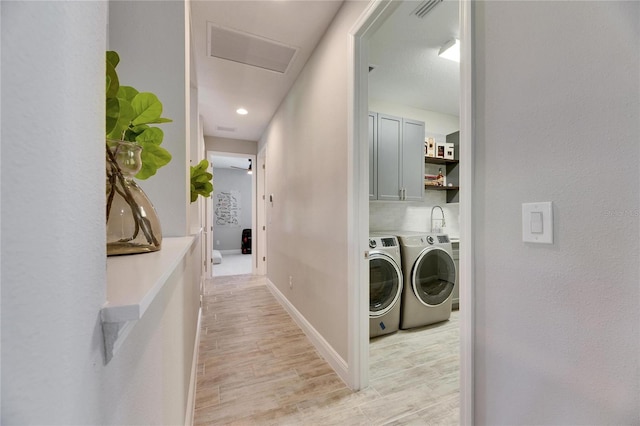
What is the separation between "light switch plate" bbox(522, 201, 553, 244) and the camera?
77 cm

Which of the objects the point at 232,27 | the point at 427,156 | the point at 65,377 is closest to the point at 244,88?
the point at 232,27

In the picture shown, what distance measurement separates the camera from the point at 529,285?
2.68ft

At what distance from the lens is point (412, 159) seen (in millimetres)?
3053

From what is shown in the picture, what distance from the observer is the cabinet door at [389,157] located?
2867 millimetres

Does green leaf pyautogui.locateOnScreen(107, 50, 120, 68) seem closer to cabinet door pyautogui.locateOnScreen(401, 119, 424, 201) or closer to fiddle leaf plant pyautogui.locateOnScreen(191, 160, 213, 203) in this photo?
fiddle leaf plant pyautogui.locateOnScreen(191, 160, 213, 203)

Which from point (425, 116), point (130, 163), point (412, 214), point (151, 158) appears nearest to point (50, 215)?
point (130, 163)

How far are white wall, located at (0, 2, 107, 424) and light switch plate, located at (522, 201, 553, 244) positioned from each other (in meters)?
1.02

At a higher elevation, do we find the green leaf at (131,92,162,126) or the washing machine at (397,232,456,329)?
the green leaf at (131,92,162,126)

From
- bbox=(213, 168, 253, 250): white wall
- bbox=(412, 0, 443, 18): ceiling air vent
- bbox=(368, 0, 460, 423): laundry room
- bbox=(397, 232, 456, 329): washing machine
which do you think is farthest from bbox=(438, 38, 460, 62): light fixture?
bbox=(213, 168, 253, 250): white wall

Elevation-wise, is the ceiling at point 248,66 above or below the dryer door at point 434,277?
above

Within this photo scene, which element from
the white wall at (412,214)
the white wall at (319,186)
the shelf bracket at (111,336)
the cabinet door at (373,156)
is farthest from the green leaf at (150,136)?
the white wall at (412,214)

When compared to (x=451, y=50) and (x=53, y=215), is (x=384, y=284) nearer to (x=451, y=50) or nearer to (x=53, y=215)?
(x=451, y=50)

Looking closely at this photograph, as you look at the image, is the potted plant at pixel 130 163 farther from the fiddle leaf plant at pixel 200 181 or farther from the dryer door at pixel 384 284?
the dryer door at pixel 384 284

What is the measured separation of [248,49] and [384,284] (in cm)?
240
